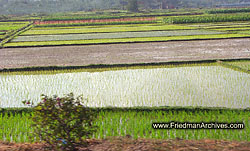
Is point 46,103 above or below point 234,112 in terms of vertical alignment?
above

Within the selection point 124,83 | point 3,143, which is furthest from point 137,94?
point 3,143

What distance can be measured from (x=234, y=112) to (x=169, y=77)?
157 inches

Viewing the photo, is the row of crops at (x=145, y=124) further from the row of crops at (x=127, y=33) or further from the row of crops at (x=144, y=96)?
the row of crops at (x=127, y=33)

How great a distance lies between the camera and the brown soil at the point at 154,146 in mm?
4766

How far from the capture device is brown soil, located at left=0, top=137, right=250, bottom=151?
4.77 meters

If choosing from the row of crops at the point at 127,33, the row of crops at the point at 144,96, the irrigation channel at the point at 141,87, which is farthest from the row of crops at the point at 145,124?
the row of crops at the point at 127,33

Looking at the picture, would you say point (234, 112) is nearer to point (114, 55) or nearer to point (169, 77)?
point (169, 77)

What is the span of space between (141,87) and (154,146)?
485 centimetres

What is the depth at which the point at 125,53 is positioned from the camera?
1553 cm

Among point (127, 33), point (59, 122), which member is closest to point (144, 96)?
point (59, 122)

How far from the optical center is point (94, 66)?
1258 cm

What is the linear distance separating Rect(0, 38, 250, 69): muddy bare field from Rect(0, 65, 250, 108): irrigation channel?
A: 1935mm

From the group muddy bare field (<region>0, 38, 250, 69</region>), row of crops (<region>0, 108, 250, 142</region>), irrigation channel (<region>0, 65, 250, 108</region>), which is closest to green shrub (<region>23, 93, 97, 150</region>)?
row of crops (<region>0, 108, 250, 142</region>)

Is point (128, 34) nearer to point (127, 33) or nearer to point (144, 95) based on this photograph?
point (127, 33)
